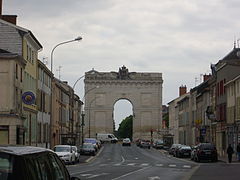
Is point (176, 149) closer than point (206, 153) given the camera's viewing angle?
No

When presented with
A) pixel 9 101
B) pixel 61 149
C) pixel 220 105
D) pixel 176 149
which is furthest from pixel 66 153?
pixel 220 105

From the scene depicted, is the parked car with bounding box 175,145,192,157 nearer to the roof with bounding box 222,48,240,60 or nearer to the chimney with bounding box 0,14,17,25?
the roof with bounding box 222,48,240,60

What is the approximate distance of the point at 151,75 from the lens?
149125 mm

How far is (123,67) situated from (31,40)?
9352cm

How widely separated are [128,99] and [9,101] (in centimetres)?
10029

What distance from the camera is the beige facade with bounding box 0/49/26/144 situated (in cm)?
4888

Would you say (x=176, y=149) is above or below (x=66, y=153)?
below

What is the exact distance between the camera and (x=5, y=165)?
644cm

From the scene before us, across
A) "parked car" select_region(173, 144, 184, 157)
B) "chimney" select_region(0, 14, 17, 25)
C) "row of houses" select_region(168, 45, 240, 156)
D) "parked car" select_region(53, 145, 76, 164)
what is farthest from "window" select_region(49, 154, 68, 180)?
"parked car" select_region(173, 144, 184, 157)

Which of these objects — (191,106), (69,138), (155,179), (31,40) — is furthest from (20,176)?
(191,106)

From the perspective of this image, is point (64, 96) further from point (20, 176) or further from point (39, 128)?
point (20, 176)

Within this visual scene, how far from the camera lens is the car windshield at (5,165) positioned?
631 centimetres

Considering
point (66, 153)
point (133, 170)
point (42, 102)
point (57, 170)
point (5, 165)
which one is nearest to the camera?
point (5, 165)

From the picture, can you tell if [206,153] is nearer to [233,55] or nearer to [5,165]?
[233,55]
